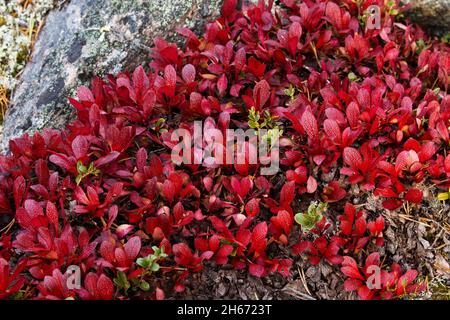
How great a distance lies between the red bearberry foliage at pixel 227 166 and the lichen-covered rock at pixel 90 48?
0.90 feet

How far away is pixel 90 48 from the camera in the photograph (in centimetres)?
379

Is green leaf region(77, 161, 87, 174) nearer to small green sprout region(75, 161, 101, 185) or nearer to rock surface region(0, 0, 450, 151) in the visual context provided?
small green sprout region(75, 161, 101, 185)

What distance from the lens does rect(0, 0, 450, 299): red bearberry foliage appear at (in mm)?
2709

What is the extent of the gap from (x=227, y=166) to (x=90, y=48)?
1529 millimetres

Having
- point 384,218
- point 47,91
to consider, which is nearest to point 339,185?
point 384,218

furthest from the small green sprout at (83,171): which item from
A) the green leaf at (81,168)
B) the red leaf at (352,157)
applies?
the red leaf at (352,157)

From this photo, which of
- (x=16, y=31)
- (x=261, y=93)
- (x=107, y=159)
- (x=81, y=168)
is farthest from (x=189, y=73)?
(x=16, y=31)

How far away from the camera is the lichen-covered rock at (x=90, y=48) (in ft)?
12.1

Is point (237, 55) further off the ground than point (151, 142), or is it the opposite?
point (237, 55)

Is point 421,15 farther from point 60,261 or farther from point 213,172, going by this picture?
point 60,261

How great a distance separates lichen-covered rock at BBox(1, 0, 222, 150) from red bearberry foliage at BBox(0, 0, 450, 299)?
0.27 meters

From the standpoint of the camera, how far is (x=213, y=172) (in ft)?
9.84

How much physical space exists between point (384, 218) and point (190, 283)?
1183 millimetres

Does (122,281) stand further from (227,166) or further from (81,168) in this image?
(227,166)
